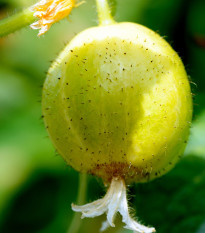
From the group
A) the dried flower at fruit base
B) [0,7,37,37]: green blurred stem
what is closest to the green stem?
the dried flower at fruit base

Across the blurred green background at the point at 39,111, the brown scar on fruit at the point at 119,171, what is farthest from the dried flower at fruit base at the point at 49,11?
the blurred green background at the point at 39,111

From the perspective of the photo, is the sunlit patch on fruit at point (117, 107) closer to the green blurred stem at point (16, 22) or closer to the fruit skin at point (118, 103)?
the fruit skin at point (118, 103)

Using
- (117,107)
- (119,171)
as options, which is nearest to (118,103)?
(117,107)

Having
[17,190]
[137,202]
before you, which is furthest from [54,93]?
[17,190]

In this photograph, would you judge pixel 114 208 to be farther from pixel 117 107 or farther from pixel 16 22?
pixel 16 22

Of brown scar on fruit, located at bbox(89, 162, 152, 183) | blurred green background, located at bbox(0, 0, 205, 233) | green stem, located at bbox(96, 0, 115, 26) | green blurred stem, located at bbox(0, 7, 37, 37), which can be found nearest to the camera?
green blurred stem, located at bbox(0, 7, 37, 37)

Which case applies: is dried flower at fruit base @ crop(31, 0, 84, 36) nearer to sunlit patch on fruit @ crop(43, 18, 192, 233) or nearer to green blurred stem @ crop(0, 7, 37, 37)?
green blurred stem @ crop(0, 7, 37, 37)
